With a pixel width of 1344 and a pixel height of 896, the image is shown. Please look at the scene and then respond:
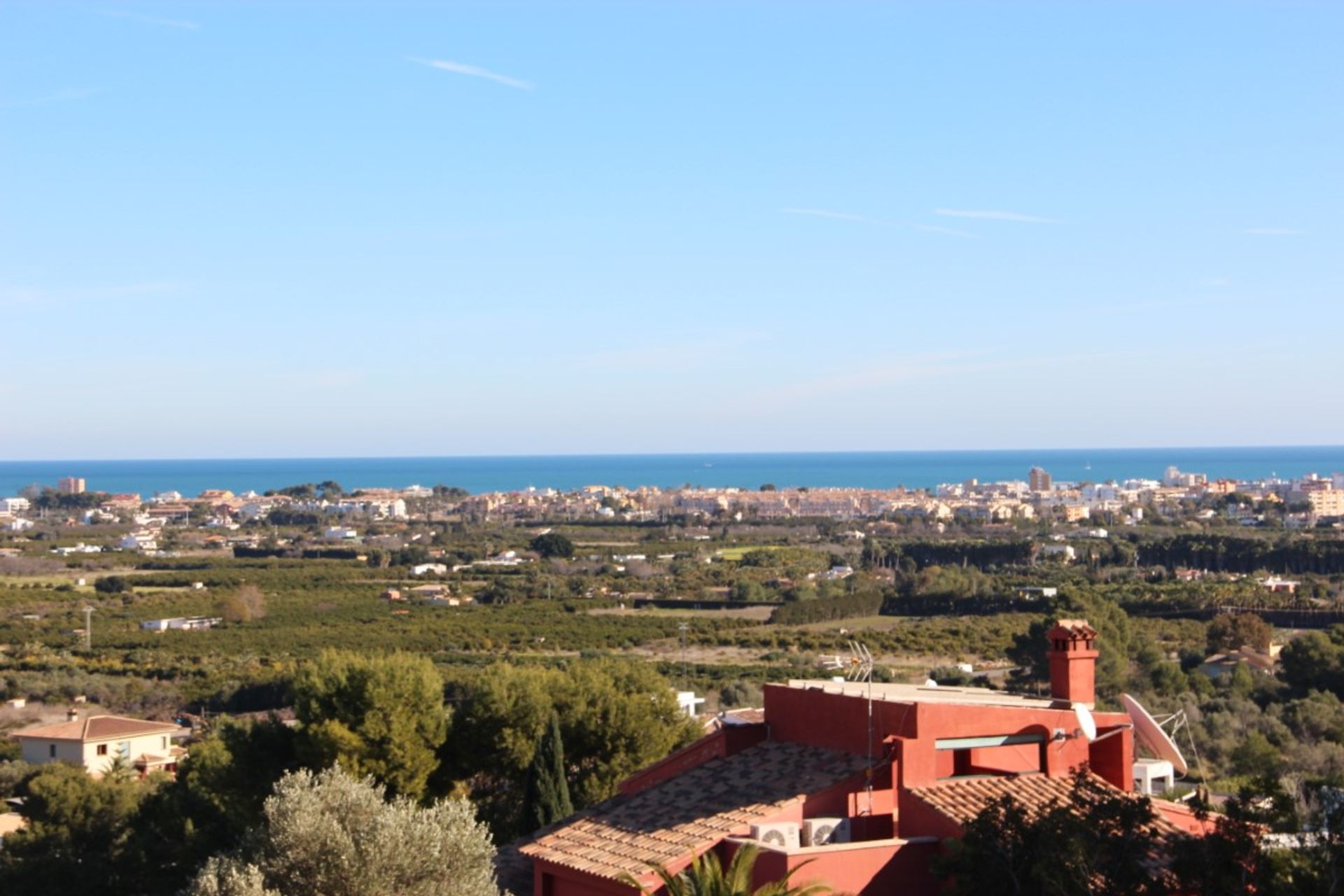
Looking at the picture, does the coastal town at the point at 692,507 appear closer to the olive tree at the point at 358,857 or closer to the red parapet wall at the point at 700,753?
the red parapet wall at the point at 700,753

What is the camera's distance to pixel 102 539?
330 feet

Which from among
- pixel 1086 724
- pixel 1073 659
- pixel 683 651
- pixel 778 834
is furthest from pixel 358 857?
pixel 683 651

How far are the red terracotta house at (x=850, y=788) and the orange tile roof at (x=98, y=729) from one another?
59.8ft

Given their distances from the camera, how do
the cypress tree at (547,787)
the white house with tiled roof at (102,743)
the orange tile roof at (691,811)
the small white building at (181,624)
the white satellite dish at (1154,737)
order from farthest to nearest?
the small white building at (181,624) < the white house with tiled roof at (102,743) < the cypress tree at (547,787) < the white satellite dish at (1154,737) < the orange tile roof at (691,811)

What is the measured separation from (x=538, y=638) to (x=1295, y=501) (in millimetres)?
88937

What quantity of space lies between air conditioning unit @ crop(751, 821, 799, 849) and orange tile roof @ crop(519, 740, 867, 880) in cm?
15

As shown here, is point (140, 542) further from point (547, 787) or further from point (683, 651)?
point (547, 787)

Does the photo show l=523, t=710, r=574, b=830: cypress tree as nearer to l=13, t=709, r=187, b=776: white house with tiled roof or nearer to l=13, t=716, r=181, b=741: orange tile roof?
l=13, t=709, r=187, b=776: white house with tiled roof

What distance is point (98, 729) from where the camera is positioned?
27625mm

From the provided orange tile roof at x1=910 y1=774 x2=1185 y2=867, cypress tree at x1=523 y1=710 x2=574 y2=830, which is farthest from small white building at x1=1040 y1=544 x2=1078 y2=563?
orange tile roof at x1=910 y1=774 x2=1185 y2=867

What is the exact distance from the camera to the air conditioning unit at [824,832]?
954 centimetres

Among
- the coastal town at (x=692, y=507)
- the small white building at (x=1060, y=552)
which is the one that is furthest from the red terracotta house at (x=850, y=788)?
the coastal town at (x=692, y=507)

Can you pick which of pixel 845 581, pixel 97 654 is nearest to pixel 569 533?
pixel 845 581

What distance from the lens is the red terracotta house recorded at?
933 cm
